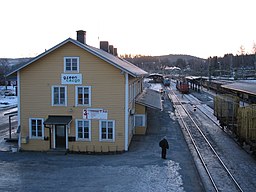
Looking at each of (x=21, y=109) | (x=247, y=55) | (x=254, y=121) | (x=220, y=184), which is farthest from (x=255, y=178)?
(x=247, y=55)

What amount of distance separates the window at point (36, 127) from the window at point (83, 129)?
2.58 metres

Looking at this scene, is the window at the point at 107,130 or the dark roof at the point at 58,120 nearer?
the dark roof at the point at 58,120

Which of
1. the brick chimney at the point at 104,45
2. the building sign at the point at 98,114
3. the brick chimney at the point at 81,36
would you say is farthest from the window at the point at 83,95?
the brick chimney at the point at 104,45

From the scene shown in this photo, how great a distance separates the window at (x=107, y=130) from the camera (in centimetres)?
2103

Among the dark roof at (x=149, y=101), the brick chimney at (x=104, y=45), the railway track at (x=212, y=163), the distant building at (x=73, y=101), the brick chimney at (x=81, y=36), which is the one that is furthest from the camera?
the brick chimney at (x=104, y=45)

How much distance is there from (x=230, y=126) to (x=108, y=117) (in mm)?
10585

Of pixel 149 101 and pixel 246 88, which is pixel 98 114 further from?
pixel 246 88

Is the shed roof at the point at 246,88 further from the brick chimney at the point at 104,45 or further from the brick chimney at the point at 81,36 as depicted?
the brick chimney at the point at 81,36

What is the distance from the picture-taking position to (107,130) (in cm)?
2109

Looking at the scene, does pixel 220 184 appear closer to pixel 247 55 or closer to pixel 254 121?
pixel 254 121

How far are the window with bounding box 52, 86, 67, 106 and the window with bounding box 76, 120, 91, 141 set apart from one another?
5.81 ft

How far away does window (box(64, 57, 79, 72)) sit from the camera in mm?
21344

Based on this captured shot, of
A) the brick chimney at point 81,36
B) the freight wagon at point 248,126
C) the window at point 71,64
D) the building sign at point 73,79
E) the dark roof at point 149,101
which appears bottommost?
the freight wagon at point 248,126

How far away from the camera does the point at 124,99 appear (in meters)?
21.0
